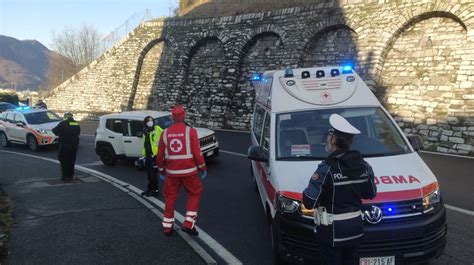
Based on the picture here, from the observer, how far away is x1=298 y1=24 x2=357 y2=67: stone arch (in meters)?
18.2

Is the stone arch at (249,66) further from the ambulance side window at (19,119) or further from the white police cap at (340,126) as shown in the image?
the white police cap at (340,126)

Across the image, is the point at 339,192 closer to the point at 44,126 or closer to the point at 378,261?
the point at 378,261

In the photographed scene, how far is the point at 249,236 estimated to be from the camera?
6035 mm

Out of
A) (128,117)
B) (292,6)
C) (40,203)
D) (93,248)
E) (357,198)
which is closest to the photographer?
(357,198)

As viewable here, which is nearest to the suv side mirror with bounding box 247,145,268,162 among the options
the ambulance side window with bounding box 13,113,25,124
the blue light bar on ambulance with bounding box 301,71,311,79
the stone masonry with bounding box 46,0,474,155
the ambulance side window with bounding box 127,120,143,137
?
the blue light bar on ambulance with bounding box 301,71,311,79

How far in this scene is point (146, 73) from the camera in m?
29.6

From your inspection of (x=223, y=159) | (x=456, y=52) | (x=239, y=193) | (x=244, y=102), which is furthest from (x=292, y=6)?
(x=239, y=193)

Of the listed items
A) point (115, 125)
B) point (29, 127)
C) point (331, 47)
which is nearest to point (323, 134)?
point (115, 125)

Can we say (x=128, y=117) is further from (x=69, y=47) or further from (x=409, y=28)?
(x=69, y=47)

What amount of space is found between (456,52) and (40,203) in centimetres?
1411

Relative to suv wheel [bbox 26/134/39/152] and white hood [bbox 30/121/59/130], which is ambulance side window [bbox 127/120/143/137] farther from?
suv wheel [bbox 26/134/39/152]

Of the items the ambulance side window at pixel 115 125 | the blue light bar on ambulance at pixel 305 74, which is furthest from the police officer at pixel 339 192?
the ambulance side window at pixel 115 125

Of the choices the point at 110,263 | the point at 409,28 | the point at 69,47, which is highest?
the point at 69,47

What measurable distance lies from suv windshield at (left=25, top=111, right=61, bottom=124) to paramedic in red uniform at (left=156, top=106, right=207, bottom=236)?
14.1 metres
